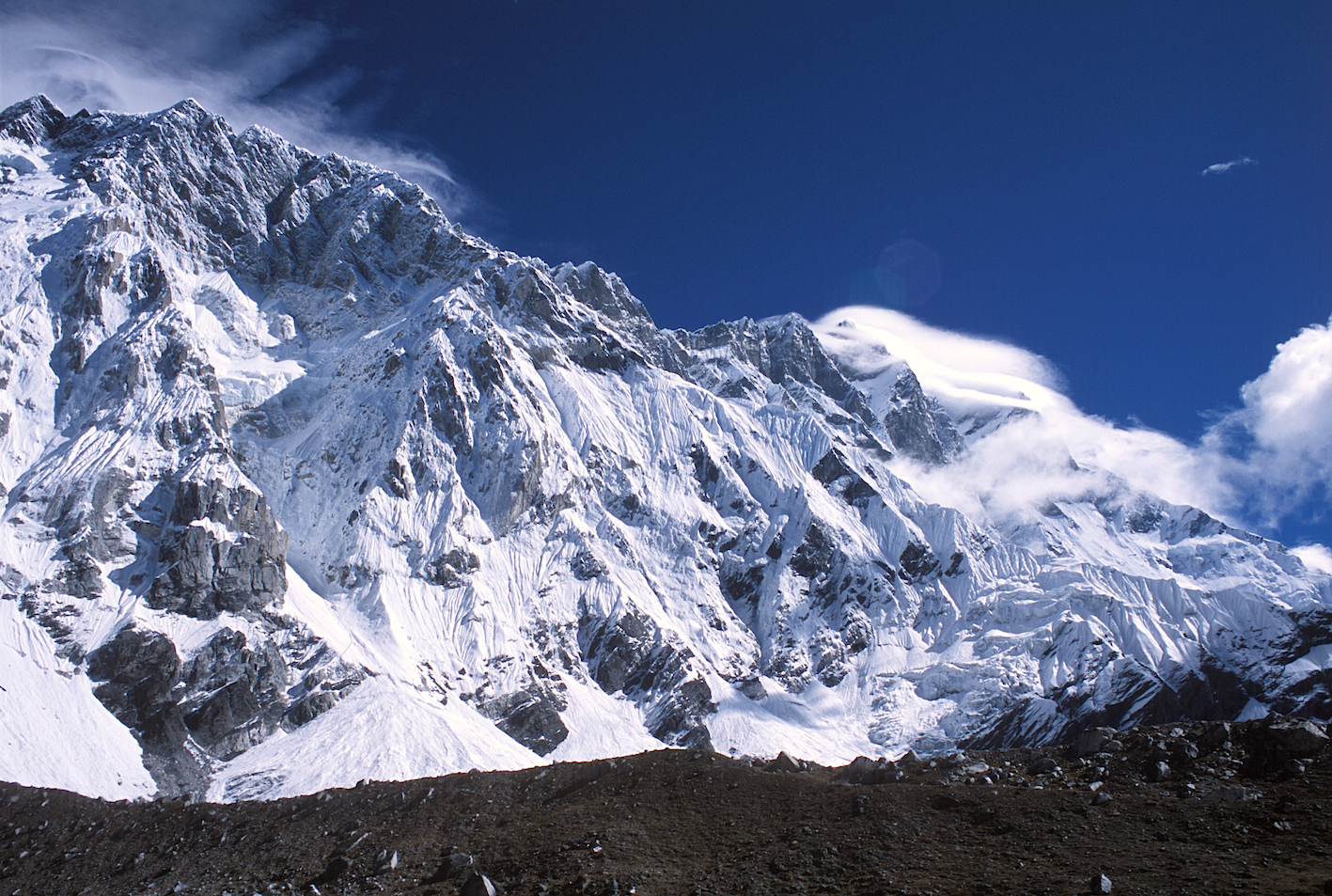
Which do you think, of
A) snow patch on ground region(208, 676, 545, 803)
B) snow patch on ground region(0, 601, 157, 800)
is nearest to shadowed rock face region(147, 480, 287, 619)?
snow patch on ground region(0, 601, 157, 800)

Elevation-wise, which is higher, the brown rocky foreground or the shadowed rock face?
the shadowed rock face

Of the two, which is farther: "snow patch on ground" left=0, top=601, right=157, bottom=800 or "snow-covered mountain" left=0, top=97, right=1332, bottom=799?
"snow-covered mountain" left=0, top=97, right=1332, bottom=799

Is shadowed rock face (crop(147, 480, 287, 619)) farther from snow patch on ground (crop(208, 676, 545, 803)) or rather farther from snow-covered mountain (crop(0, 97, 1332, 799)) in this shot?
snow patch on ground (crop(208, 676, 545, 803))

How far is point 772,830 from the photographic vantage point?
31.8 meters

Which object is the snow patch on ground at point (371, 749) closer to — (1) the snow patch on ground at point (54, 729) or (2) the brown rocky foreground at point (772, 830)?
(1) the snow patch on ground at point (54, 729)

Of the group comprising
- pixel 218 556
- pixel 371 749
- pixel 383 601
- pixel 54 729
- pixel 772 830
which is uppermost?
pixel 383 601

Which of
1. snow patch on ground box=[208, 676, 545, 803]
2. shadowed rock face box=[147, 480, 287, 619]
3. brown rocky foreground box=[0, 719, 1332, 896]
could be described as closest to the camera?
brown rocky foreground box=[0, 719, 1332, 896]

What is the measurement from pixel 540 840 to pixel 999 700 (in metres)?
158

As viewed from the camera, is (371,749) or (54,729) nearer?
(54,729)

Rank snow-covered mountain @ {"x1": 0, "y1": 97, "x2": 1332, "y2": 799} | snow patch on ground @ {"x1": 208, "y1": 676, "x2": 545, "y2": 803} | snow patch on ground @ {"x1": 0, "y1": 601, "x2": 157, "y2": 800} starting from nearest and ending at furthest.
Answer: snow patch on ground @ {"x1": 0, "y1": 601, "x2": 157, "y2": 800} → snow patch on ground @ {"x1": 208, "y1": 676, "x2": 545, "y2": 803} → snow-covered mountain @ {"x1": 0, "y1": 97, "x2": 1332, "y2": 799}

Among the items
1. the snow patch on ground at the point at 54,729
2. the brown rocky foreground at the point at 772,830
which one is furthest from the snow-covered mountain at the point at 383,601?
the brown rocky foreground at the point at 772,830

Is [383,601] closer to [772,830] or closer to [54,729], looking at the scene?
[54,729]

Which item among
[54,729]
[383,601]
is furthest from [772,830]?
[383,601]

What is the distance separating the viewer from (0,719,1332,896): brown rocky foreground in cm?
2506
